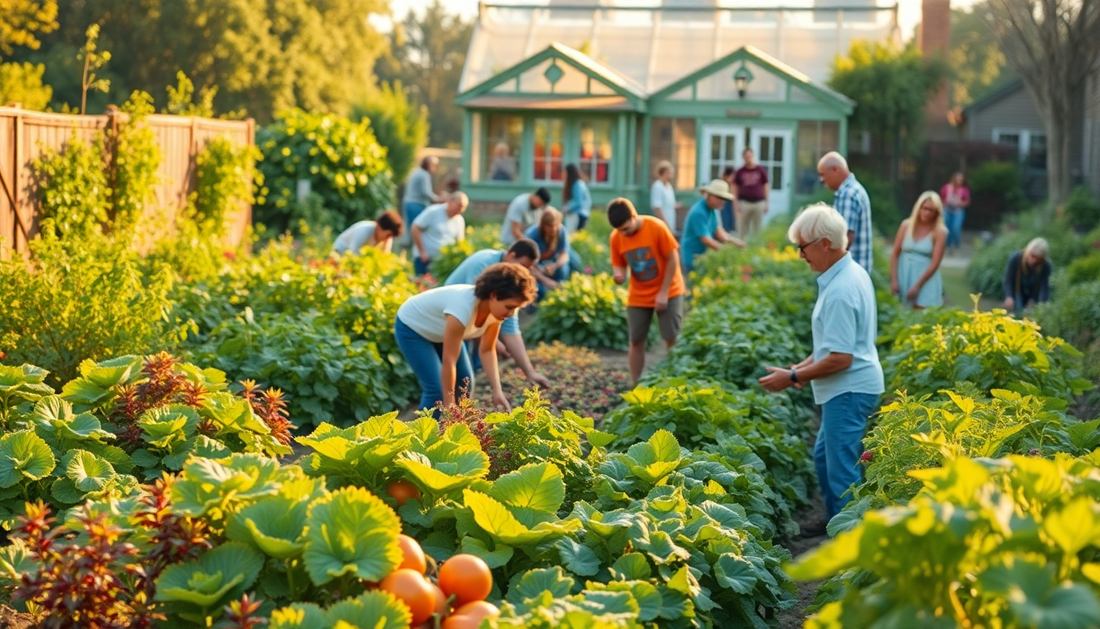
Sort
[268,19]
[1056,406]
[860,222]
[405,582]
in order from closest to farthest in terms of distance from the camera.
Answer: [405,582]
[1056,406]
[860,222]
[268,19]

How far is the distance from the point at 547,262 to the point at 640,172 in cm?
→ 1540

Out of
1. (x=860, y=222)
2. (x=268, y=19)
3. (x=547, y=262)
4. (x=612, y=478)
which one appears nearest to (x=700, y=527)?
(x=612, y=478)

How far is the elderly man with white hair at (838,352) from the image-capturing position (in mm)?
5871

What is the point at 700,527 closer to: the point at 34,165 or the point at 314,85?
the point at 34,165

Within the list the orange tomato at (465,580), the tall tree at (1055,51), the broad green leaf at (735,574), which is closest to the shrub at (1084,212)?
the tall tree at (1055,51)

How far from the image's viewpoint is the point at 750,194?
2036 centimetres

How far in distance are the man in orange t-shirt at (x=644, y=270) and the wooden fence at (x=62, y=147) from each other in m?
4.16

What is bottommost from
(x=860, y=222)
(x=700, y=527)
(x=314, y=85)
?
(x=700, y=527)

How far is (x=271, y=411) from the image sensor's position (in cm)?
526

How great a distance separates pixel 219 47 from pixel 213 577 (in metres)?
38.8

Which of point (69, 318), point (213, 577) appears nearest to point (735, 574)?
point (213, 577)

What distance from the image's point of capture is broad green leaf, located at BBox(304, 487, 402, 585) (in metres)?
3.19

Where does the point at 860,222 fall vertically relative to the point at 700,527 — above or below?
above

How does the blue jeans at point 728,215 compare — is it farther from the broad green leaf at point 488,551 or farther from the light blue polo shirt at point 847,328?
the broad green leaf at point 488,551
